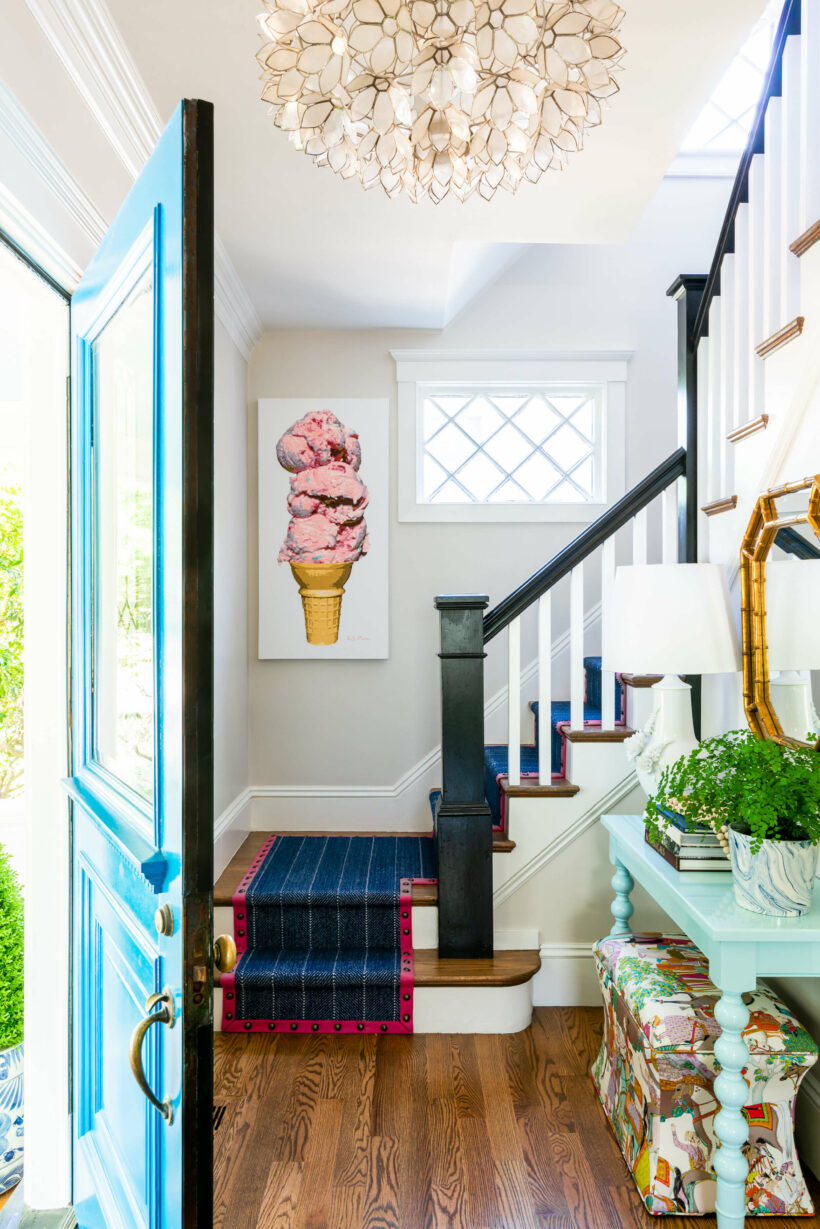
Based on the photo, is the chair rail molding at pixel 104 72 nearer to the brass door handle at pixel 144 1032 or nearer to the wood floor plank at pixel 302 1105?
the brass door handle at pixel 144 1032

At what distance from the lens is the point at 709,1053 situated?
69.1 inches

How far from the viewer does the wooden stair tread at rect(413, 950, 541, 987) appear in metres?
2.56

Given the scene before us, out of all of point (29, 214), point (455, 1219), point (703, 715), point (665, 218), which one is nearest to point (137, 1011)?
point (455, 1219)

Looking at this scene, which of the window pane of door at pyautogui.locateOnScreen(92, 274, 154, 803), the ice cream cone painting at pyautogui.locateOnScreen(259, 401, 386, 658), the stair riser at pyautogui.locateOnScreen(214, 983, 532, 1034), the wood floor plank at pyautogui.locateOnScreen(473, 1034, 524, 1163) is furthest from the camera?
the ice cream cone painting at pyautogui.locateOnScreen(259, 401, 386, 658)

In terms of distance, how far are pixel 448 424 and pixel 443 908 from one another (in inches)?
88.2

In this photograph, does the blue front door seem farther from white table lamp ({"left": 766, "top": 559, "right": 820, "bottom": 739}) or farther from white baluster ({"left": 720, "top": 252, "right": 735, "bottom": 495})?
white baluster ({"left": 720, "top": 252, "right": 735, "bottom": 495})

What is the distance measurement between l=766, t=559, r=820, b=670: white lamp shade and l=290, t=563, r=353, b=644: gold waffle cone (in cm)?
207

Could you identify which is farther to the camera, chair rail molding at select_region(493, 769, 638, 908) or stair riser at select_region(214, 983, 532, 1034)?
chair rail molding at select_region(493, 769, 638, 908)

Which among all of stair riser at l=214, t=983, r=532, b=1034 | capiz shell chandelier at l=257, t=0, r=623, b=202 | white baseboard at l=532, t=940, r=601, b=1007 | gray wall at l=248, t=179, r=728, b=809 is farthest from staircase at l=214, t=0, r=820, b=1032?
capiz shell chandelier at l=257, t=0, r=623, b=202

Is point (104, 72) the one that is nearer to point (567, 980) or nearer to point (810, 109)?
point (810, 109)

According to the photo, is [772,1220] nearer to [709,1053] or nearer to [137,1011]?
[709,1053]

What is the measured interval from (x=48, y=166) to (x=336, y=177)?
1.04 metres

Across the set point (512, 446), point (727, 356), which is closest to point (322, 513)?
point (512, 446)

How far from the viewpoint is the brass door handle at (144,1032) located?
39.1 inches
